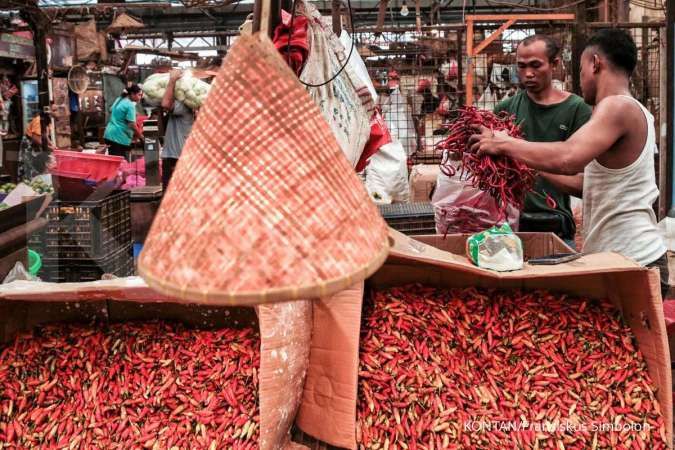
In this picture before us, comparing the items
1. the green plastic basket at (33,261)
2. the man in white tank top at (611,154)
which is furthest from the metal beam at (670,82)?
the green plastic basket at (33,261)

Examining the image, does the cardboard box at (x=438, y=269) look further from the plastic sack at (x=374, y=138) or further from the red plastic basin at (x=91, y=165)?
the red plastic basin at (x=91, y=165)

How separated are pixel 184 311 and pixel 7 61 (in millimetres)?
13299

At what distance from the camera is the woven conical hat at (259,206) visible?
1.04 metres

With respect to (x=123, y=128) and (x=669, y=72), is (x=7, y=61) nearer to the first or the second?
(x=123, y=128)

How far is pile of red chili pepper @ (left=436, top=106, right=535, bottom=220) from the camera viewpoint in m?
2.88

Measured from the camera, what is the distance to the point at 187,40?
27109mm

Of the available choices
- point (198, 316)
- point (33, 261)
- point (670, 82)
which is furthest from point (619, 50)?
point (33, 261)

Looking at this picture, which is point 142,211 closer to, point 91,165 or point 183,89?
point 91,165

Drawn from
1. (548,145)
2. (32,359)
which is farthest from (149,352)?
(548,145)

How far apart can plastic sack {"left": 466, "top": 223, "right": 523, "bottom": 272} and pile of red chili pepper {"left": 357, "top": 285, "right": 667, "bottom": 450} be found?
0.89 feet

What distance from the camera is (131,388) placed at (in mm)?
2545

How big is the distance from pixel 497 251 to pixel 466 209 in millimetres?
930

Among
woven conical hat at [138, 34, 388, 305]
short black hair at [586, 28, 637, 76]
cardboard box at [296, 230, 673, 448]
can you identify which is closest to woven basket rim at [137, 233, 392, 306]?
woven conical hat at [138, 34, 388, 305]

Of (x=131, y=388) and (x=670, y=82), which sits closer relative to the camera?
(x=131, y=388)
